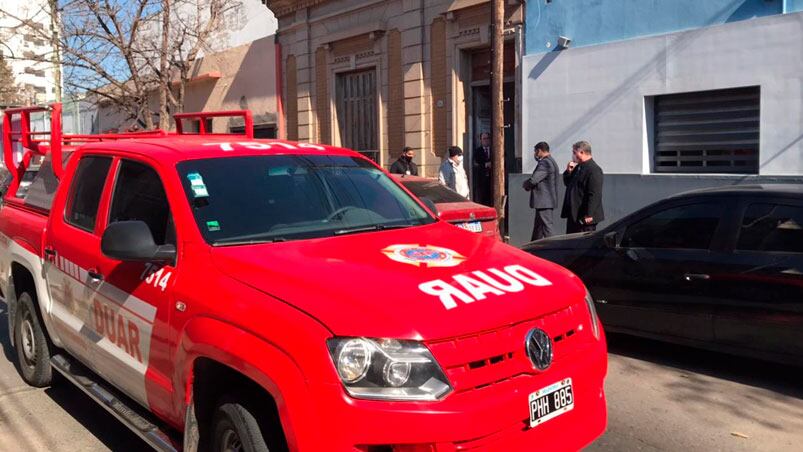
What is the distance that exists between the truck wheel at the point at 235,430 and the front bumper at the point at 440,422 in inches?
11.9

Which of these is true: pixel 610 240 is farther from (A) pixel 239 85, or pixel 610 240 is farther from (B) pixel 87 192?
(A) pixel 239 85

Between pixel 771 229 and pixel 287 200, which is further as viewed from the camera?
pixel 771 229

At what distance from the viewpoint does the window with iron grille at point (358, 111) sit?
15.9 m

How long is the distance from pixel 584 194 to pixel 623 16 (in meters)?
3.70

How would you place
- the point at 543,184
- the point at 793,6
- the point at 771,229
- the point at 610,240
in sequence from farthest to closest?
the point at 543,184 < the point at 793,6 < the point at 610,240 < the point at 771,229

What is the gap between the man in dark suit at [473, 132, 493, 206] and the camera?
1321 centimetres

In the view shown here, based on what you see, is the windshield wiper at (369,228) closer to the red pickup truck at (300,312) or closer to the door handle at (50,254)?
the red pickup truck at (300,312)

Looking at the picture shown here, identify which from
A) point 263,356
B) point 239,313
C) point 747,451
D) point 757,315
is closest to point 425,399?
point 263,356

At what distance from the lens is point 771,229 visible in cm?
527

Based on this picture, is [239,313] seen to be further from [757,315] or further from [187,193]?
[757,315]

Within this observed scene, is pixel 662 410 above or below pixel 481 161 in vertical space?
below

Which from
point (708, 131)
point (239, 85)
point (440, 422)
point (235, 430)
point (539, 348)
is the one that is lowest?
point (235, 430)

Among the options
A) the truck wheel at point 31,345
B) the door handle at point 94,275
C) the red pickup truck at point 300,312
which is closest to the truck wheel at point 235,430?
the red pickup truck at point 300,312

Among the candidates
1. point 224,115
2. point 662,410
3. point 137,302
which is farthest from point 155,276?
point 662,410
